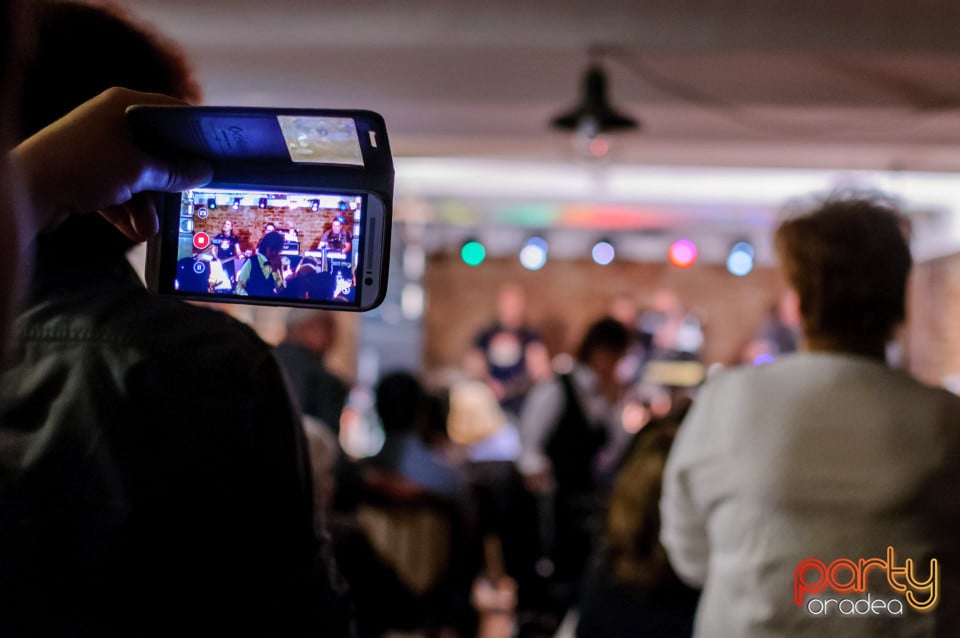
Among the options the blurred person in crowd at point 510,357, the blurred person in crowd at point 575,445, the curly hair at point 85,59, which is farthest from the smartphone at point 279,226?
the blurred person in crowd at point 510,357

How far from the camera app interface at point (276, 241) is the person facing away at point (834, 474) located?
703 millimetres

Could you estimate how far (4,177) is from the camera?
33cm

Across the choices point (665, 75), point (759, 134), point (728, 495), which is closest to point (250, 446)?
point (728, 495)

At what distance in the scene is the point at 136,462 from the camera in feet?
2.11

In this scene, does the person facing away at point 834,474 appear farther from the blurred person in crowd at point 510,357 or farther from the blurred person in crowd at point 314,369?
the blurred person in crowd at point 510,357

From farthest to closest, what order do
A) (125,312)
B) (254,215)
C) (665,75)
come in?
(665,75) → (125,312) → (254,215)

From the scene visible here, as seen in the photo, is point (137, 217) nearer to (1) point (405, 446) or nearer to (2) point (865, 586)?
(2) point (865, 586)

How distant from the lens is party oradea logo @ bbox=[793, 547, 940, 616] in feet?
3.36

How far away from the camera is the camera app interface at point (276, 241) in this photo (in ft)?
1.85

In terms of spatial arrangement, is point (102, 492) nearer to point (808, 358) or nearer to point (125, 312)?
point (125, 312)

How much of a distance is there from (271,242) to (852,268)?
86cm

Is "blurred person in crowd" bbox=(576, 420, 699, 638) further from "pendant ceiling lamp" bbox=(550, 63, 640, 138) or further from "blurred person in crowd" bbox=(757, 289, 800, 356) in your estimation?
"blurred person in crowd" bbox=(757, 289, 800, 356)

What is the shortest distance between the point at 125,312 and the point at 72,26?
216mm

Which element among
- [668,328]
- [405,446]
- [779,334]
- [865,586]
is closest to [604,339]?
[405,446]
